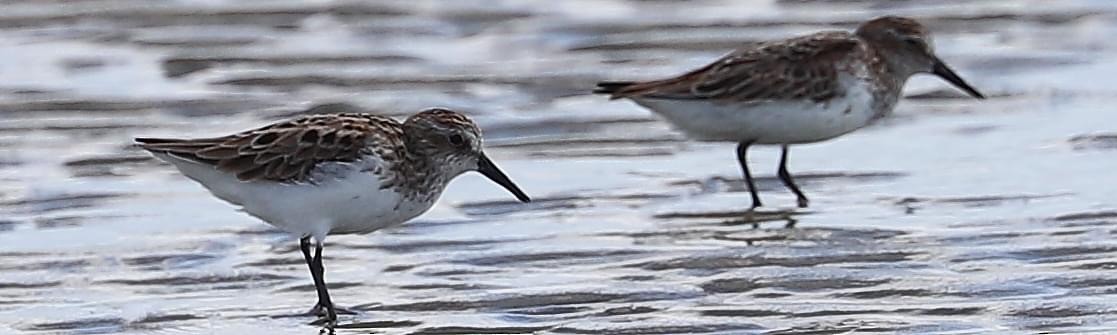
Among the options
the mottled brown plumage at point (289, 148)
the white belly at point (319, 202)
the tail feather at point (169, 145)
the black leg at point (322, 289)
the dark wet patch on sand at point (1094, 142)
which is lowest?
the dark wet patch on sand at point (1094, 142)

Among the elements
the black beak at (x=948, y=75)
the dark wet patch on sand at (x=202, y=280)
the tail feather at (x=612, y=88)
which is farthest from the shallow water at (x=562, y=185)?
the tail feather at (x=612, y=88)

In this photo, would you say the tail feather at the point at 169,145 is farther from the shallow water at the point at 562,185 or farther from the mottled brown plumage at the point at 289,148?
the shallow water at the point at 562,185

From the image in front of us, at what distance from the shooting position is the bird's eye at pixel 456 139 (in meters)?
7.69

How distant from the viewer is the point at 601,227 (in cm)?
879

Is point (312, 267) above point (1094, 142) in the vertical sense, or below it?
above

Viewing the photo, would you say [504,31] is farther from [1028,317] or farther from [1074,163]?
[1028,317]

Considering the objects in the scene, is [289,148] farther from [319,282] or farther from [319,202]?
[319,282]

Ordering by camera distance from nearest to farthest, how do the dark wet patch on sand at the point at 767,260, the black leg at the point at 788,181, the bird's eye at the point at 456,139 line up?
1. the bird's eye at the point at 456,139
2. the dark wet patch on sand at the point at 767,260
3. the black leg at the point at 788,181

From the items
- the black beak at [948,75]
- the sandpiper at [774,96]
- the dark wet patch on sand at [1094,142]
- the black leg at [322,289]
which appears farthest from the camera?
the black beak at [948,75]

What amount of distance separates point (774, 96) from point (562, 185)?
84cm

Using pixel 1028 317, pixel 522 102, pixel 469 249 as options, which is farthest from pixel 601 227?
pixel 522 102

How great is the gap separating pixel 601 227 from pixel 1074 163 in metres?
2.05

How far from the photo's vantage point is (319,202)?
7438 millimetres

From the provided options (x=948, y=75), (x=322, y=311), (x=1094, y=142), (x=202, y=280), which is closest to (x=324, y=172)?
(x=322, y=311)
